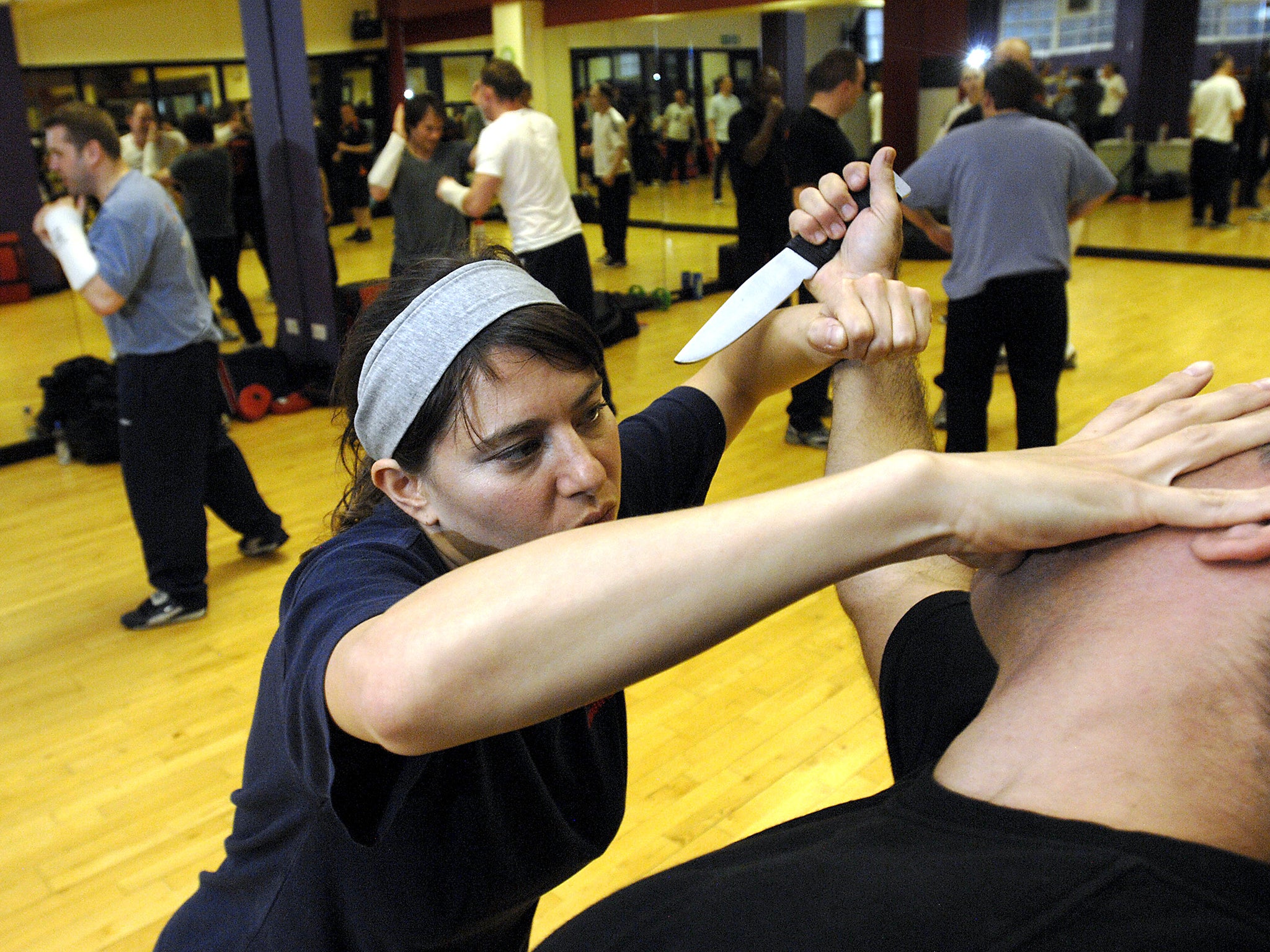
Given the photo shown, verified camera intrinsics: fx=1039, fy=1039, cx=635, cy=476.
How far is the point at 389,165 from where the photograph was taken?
5535 millimetres

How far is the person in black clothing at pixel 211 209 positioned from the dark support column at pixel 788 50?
12.9 ft

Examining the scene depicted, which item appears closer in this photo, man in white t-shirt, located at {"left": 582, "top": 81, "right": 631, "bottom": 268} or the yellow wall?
the yellow wall

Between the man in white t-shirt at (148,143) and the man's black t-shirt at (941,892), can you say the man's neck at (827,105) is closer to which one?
the man in white t-shirt at (148,143)

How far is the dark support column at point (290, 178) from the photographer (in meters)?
6.05

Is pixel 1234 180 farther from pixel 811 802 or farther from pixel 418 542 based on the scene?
pixel 418 542

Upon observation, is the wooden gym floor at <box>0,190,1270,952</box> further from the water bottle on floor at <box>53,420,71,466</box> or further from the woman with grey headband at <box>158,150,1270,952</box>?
the woman with grey headband at <box>158,150,1270,952</box>

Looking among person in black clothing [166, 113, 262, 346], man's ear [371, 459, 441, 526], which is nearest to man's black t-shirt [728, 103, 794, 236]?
person in black clothing [166, 113, 262, 346]

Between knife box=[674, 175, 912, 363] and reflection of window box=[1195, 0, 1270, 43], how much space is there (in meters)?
8.96

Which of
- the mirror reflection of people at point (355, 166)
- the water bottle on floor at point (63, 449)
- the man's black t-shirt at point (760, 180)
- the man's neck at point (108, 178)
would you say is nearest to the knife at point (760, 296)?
the man's neck at point (108, 178)

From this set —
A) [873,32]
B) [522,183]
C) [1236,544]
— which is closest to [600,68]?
[873,32]

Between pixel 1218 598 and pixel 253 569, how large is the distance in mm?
3768

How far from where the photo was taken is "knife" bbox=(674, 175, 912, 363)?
1144 millimetres

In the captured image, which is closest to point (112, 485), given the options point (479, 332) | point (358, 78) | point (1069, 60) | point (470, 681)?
point (358, 78)

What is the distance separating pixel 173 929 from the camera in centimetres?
120
